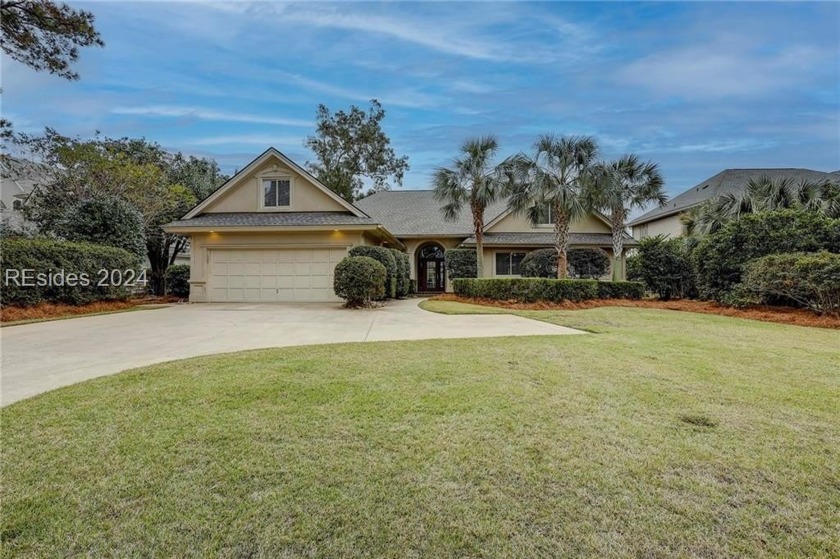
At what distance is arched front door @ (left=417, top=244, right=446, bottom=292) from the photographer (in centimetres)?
2428

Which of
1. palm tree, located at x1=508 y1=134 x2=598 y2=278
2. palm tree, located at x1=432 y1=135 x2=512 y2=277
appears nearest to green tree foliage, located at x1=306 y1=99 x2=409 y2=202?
palm tree, located at x1=432 y1=135 x2=512 y2=277

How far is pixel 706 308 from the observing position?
1459 centimetres

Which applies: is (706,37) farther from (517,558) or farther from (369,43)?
(517,558)

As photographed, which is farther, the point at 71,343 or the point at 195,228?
the point at 195,228

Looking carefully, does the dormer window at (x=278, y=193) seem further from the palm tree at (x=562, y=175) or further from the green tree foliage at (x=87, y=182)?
the palm tree at (x=562, y=175)

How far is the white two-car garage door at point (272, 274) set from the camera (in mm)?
17094

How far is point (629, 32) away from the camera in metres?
11.6

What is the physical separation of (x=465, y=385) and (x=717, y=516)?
2.69m

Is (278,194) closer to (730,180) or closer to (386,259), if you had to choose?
(386,259)

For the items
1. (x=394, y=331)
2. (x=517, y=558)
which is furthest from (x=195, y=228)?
(x=517, y=558)

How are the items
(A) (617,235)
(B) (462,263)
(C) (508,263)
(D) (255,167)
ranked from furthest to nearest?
1. (C) (508,263)
2. (B) (462,263)
3. (A) (617,235)
4. (D) (255,167)

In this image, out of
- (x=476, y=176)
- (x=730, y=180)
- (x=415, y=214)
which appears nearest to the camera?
(x=476, y=176)

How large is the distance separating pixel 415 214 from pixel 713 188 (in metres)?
19.5

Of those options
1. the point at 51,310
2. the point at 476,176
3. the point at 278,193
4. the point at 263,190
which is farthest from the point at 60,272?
the point at 476,176
